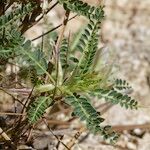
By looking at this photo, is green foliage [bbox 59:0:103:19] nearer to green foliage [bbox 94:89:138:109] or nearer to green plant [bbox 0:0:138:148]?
green plant [bbox 0:0:138:148]

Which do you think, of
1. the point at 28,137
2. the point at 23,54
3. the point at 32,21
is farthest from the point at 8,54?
the point at 28,137

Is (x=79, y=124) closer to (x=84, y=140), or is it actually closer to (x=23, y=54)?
(x=84, y=140)

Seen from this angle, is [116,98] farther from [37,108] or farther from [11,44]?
[11,44]

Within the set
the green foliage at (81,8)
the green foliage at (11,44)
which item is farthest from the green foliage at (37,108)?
the green foliage at (81,8)

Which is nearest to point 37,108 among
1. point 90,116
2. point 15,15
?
point 90,116

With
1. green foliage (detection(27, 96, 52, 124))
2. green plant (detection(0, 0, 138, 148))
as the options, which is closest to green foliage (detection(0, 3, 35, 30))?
green plant (detection(0, 0, 138, 148))

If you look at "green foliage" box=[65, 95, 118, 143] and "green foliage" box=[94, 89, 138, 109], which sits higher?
"green foliage" box=[94, 89, 138, 109]

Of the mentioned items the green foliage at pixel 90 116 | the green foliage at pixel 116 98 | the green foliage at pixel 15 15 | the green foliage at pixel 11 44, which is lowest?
the green foliage at pixel 90 116

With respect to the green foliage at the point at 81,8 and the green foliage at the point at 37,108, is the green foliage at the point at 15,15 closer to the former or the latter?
the green foliage at the point at 81,8
